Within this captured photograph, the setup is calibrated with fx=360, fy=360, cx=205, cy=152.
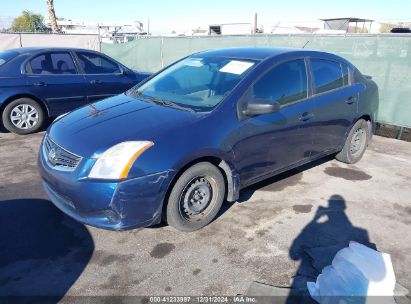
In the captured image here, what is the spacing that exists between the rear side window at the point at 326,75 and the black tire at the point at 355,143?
0.83 meters

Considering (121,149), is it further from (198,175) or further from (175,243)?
(175,243)

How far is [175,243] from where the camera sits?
11.0 ft

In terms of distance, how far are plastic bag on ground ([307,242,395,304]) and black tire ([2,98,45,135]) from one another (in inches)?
230

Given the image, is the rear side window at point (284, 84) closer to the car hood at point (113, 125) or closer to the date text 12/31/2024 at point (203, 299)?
the car hood at point (113, 125)

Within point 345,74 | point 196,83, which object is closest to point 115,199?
point 196,83

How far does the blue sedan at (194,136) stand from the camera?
3014 millimetres

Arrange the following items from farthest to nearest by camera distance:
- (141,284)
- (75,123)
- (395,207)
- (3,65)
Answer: (3,65), (395,207), (75,123), (141,284)

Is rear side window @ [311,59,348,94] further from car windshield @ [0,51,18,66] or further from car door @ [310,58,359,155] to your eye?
car windshield @ [0,51,18,66]

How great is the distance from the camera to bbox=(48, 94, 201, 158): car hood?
3131 millimetres

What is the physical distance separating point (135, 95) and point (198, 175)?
1.47 m

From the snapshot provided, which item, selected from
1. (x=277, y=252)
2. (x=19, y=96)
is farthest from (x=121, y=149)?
(x=19, y=96)

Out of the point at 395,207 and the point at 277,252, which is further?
the point at 395,207

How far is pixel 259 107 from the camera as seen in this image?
352cm

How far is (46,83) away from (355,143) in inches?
217
